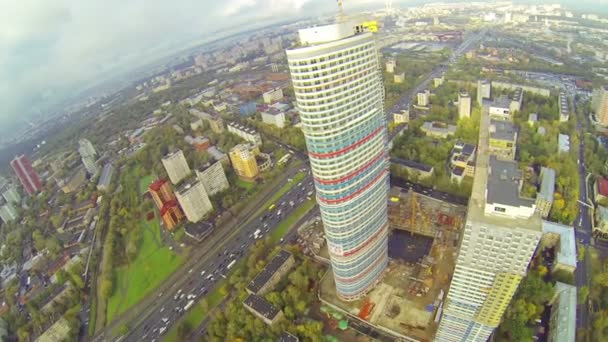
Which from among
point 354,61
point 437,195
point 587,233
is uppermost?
point 354,61

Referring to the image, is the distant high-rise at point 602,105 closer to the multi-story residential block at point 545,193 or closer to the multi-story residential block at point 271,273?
the multi-story residential block at point 545,193

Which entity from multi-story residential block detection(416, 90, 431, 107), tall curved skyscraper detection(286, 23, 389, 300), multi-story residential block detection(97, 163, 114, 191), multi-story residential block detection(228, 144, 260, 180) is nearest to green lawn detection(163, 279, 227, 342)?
tall curved skyscraper detection(286, 23, 389, 300)

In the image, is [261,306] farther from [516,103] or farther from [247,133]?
[516,103]

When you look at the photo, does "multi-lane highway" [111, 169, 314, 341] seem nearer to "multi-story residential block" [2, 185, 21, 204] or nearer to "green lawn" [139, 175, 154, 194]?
"green lawn" [139, 175, 154, 194]

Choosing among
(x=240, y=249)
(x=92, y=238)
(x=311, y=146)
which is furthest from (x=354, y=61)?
(x=92, y=238)

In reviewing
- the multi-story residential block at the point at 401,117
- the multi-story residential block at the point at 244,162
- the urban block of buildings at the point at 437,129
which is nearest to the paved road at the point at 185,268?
the multi-story residential block at the point at 244,162

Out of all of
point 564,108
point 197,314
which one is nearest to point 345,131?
point 197,314

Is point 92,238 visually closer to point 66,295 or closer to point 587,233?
point 66,295
